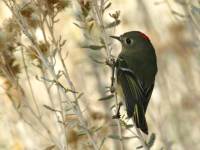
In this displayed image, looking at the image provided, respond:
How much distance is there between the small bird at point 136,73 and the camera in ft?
6.76

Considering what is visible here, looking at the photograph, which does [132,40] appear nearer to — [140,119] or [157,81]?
[140,119]

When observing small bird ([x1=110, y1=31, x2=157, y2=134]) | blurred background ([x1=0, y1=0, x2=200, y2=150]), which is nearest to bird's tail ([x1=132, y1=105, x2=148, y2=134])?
small bird ([x1=110, y1=31, x2=157, y2=134])

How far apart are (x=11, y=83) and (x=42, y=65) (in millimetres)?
151

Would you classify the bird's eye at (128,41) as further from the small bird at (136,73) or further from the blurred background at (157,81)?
the blurred background at (157,81)

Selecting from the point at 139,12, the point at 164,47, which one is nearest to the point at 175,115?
the point at 164,47

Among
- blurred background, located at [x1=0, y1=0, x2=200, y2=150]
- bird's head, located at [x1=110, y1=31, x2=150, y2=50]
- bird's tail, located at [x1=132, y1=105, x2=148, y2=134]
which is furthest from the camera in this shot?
blurred background, located at [x1=0, y1=0, x2=200, y2=150]

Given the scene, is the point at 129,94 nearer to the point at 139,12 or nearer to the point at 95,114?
the point at 95,114

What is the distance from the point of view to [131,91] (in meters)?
2.13

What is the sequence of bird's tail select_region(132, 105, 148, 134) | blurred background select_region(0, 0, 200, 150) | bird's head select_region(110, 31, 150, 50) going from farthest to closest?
1. blurred background select_region(0, 0, 200, 150)
2. bird's head select_region(110, 31, 150, 50)
3. bird's tail select_region(132, 105, 148, 134)

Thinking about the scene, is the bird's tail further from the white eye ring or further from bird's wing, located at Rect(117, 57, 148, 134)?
the white eye ring

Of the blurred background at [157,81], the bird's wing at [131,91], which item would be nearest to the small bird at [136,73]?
the bird's wing at [131,91]

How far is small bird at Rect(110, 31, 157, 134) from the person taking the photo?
2.06 meters

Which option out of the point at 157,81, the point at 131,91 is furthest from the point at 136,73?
the point at 157,81

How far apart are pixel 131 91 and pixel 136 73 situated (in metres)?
0.09
